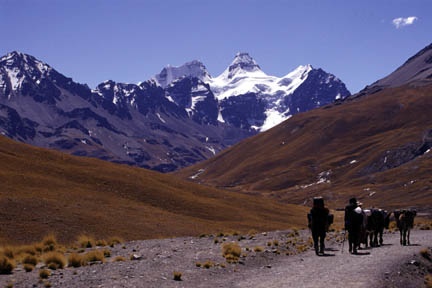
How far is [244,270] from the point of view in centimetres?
2164

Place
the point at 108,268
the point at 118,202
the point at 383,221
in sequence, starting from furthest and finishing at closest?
1. the point at 118,202
2. the point at 383,221
3. the point at 108,268

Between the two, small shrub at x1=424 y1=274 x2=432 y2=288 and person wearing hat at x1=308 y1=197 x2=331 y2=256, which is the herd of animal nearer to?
person wearing hat at x1=308 y1=197 x2=331 y2=256

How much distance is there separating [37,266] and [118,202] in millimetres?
30924

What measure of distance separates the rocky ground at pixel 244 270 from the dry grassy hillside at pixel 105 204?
14.2m

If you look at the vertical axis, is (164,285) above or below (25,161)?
below

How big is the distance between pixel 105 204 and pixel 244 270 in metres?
30.3

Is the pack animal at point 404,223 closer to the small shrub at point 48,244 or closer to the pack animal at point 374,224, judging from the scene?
the pack animal at point 374,224

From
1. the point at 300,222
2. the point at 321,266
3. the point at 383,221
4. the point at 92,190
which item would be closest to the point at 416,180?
the point at 300,222

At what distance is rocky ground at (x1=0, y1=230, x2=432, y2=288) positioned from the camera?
17922 mm

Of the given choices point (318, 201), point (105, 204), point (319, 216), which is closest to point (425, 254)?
point (319, 216)

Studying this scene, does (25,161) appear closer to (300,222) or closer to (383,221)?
(300,222)

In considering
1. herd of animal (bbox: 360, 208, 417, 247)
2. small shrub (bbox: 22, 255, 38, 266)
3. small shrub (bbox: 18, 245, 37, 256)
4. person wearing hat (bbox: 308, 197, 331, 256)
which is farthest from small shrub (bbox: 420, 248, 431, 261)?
small shrub (bbox: 18, 245, 37, 256)

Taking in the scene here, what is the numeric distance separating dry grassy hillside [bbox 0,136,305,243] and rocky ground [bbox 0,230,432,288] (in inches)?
559

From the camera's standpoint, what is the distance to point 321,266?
2103 cm
